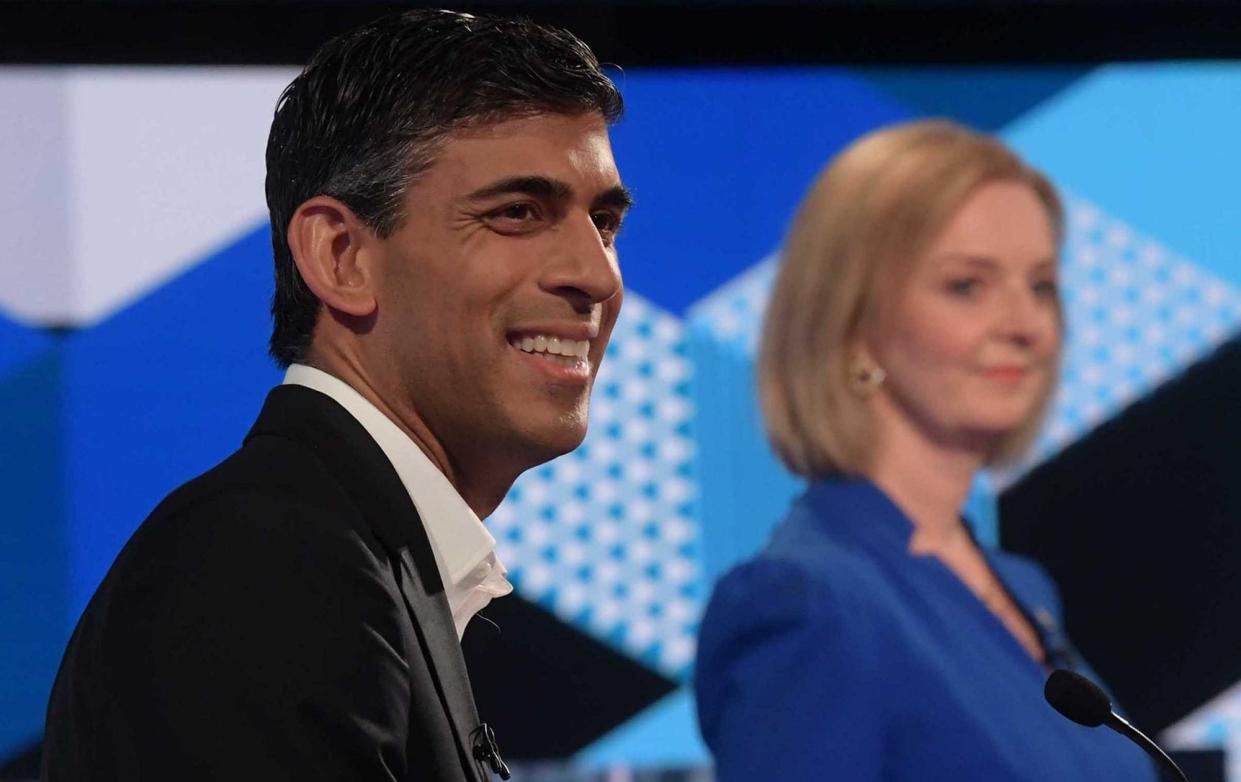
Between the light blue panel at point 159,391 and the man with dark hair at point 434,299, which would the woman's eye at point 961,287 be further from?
the man with dark hair at point 434,299

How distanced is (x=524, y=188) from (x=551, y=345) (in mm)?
149

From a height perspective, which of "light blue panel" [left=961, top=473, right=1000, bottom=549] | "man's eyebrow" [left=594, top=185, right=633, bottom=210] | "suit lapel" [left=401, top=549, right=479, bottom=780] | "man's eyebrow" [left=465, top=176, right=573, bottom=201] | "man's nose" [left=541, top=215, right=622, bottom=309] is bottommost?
"light blue panel" [left=961, top=473, right=1000, bottom=549]

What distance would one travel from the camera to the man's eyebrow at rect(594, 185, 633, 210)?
1.48 metres

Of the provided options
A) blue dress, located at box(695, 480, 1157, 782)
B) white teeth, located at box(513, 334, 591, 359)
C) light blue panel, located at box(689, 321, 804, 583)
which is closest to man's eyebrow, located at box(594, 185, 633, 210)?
white teeth, located at box(513, 334, 591, 359)

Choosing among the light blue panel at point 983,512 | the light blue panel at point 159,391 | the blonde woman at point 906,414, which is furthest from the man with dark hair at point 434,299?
the light blue panel at point 983,512

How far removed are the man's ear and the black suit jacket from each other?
258 millimetres

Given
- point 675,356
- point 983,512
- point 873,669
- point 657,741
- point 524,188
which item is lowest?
point 657,741

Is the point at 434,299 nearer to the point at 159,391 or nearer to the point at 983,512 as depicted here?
the point at 159,391

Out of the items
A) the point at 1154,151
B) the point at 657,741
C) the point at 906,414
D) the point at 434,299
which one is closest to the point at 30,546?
the point at 657,741

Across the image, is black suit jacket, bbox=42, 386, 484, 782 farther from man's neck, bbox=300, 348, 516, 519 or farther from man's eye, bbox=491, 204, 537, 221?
man's eye, bbox=491, 204, 537, 221

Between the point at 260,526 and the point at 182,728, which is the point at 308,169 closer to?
the point at 260,526

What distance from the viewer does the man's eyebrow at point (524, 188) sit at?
141cm

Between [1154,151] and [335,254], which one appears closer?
[335,254]

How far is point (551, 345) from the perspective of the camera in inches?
57.0
